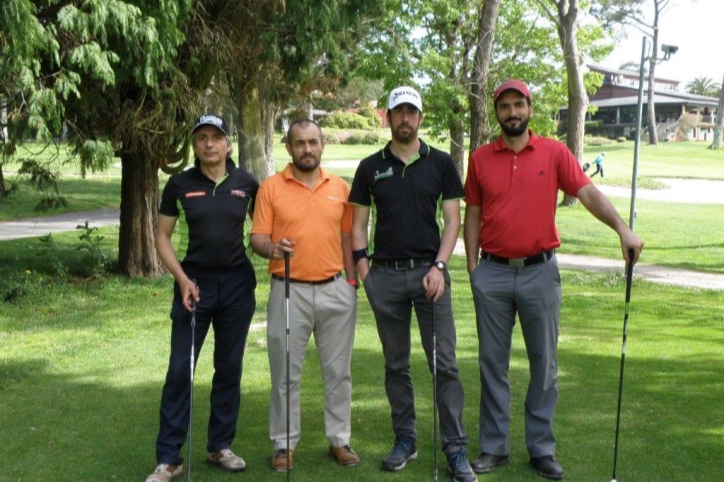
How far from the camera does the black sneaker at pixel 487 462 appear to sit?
18.4 ft

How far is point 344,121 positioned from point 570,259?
172 feet

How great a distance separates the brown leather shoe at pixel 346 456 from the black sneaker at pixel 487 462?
724 mm

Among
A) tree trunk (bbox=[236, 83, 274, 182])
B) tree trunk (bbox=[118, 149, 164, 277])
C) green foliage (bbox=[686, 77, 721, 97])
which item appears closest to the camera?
tree trunk (bbox=[118, 149, 164, 277])

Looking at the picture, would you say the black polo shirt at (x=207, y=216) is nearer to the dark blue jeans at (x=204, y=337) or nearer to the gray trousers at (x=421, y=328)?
the dark blue jeans at (x=204, y=337)

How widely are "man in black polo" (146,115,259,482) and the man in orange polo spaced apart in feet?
0.55

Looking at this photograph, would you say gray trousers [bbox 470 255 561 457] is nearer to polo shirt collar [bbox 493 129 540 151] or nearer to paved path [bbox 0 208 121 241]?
polo shirt collar [bbox 493 129 540 151]

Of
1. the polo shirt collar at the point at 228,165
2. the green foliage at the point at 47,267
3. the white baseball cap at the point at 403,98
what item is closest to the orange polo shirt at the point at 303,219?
the polo shirt collar at the point at 228,165

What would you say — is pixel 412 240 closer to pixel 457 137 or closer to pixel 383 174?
pixel 383 174

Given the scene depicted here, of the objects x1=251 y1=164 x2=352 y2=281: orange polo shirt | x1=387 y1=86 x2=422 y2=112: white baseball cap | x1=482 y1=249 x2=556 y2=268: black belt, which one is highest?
x1=387 y1=86 x2=422 y2=112: white baseball cap

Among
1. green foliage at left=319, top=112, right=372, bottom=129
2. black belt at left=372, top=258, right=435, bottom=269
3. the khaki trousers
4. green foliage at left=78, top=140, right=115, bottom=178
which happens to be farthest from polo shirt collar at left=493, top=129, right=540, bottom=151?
green foliage at left=319, top=112, right=372, bottom=129

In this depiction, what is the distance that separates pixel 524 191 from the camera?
18.1 ft

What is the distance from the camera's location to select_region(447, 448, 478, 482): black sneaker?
5406 mm

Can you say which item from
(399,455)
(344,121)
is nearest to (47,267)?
(399,455)

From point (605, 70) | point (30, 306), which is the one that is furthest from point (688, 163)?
point (30, 306)
